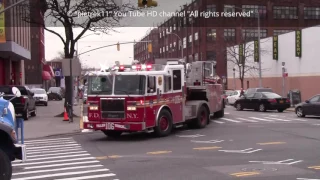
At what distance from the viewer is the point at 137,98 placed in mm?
15289

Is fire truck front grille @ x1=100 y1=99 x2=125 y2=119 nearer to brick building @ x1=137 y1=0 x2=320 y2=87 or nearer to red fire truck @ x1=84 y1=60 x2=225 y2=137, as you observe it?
red fire truck @ x1=84 y1=60 x2=225 y2=137

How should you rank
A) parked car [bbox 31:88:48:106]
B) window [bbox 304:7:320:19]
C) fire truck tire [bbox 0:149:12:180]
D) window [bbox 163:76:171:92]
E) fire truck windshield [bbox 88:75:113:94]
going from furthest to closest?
window [bbox 304:7:320:19] < parked car [bbox 31:88:48:106] < window [bbox 163:76:171:92] < fire truck windshield [bbox 88:75:113:94] < fire truck tire [bbox 0:149:12:180]

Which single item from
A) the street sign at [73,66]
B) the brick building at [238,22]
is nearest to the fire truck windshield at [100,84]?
the street sign at [73,66]

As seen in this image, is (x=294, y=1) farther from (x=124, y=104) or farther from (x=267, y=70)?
(x=124, y=104)

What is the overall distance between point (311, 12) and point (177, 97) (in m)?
67.2

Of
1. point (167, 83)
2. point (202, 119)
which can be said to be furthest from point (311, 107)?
point (167, 83)

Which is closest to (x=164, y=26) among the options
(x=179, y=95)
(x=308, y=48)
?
(x=308, y=48)

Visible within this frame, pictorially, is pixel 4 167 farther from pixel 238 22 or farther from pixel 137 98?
pixel 238 22

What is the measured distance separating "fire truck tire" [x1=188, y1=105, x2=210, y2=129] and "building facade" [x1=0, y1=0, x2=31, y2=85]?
45.4ft

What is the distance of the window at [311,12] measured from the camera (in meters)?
76.8

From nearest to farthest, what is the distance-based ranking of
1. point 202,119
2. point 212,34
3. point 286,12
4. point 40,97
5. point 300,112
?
1. point 202,119
2. point 300,112
3. point 40,97
4. point 212,34
5. point 286,12

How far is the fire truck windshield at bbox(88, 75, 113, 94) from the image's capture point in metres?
15.8

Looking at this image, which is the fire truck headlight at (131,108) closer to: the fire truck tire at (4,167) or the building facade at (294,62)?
the fire truck tire at (4,167)

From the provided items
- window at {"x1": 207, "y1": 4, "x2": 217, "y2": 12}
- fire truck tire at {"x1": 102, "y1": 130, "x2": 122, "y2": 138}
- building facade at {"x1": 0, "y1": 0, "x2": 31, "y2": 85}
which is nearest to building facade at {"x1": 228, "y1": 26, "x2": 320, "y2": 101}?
building facade at {"x1": 0, "y1": 0, "x2": 31, "y2": 85}
